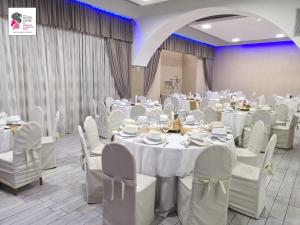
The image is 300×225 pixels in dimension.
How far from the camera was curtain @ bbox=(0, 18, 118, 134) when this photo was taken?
4701 millimetres

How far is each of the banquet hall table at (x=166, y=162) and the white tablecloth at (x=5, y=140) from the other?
5.30 ft

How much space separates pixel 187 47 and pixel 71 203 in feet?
29.2

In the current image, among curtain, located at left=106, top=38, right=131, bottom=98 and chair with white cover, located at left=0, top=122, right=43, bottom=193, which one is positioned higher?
curtain, located at left=106, top=38, right=131, bottom=98

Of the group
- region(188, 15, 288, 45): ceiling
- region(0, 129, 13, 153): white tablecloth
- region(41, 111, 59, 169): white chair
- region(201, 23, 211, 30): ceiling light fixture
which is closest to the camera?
region(0, 129, 13, 153): white tablecloth

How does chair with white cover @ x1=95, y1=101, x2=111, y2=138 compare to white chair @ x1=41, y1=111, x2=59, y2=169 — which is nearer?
white chair @ x1=41, y1=111, x2=59, y2=169

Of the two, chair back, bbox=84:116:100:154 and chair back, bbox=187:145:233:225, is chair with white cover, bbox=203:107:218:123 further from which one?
chair back, bbox=187:145:233:225

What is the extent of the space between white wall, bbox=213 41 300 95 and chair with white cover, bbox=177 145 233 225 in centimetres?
1074

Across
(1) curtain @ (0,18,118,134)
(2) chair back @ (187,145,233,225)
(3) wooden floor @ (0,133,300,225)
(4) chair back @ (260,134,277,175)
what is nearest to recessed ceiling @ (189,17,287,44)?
(1) curtain @ (0,18,118,134)

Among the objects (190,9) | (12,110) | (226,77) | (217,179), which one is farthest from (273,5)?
(226,77)

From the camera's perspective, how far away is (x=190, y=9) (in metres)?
6.00

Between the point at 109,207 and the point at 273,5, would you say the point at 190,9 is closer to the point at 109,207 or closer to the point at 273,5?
the point at 273,5

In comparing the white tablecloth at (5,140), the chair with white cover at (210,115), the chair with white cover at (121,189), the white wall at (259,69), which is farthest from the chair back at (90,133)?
the white wall at (259,69)

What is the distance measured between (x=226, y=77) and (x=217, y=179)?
11.5 metres

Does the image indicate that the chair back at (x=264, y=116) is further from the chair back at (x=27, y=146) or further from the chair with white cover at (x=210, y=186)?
the chair back at (x=27, y=146)
